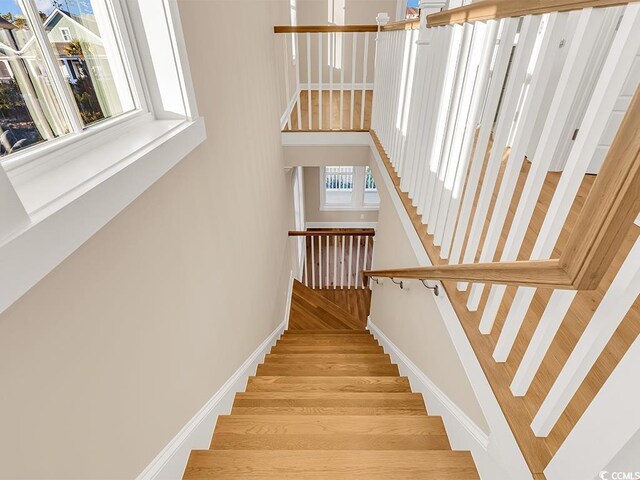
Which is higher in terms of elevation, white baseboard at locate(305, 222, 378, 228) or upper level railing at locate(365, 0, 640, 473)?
upper level railing at locate(365, 0, 640, 473)

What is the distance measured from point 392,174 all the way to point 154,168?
1.97 m

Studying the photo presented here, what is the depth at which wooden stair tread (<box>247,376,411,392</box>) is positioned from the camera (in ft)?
7.40

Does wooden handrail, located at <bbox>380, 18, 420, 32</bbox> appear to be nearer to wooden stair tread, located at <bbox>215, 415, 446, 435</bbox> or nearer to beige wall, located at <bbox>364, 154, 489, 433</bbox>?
beige wall, located at <bbox>364, 154, 489, 433</bbox>

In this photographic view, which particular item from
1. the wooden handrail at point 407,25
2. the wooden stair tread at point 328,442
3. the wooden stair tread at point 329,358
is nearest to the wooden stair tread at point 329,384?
the wooden stair tread at point 329,358

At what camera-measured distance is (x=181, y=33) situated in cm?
119

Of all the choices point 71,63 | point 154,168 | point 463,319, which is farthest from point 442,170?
point 71,63

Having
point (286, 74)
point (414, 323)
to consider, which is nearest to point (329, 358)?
point (414, 323)

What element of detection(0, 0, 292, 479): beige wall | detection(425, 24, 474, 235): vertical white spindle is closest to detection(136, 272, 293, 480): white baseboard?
detection(0, 0, 292, 479): beige wall

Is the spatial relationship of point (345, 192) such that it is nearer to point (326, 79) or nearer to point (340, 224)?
point (340, 224)

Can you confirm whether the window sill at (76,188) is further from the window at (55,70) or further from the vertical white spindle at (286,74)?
the vertical white spindle at (286,74)

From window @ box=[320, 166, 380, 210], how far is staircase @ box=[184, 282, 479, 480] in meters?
5.02

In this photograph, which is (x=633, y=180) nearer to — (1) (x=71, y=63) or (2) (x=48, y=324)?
(2) (x=48, y=324)

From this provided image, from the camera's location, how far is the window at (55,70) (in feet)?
2.43

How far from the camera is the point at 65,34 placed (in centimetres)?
89
